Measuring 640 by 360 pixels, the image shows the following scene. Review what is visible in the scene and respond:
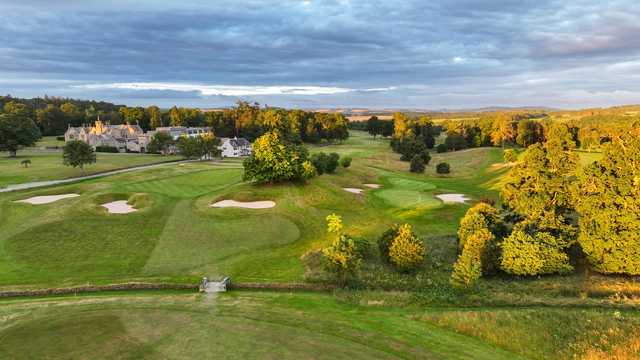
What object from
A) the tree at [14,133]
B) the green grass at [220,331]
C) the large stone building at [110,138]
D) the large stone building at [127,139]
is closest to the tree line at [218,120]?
the large stone building at [127,139]

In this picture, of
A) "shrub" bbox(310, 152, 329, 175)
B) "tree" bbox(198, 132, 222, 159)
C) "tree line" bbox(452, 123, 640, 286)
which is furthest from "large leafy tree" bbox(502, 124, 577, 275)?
"tree" bbox(198, 132, 222, 159)

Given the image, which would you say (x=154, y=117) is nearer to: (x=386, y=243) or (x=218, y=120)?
(x=218, y=120)

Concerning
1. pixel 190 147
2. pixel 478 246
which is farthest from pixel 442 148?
pixel 478 246

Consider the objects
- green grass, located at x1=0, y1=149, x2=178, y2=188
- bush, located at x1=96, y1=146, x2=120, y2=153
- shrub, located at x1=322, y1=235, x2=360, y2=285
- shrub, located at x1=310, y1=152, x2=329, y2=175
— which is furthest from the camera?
bush, located at x1=96, y1=146, x2=120, y2=153

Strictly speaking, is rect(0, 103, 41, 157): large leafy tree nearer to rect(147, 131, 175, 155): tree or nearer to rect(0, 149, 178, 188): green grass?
rect(0, 149, 178, 188): green grass

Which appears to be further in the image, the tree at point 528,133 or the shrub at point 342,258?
the tree at point 528,133

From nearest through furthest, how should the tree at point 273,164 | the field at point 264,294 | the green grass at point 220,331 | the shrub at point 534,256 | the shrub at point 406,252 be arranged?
1. the green grass at point 220,331
2. the field at point 264,294
3. the shrub at point 534,256
4. the shrub at point 406,252
5. the tree at point 273,164

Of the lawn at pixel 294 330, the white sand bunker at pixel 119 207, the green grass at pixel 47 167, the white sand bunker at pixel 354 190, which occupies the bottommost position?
the lawn at pixel 294 330

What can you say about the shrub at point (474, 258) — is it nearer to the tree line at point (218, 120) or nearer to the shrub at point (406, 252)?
the shrub at point (406, 252)
